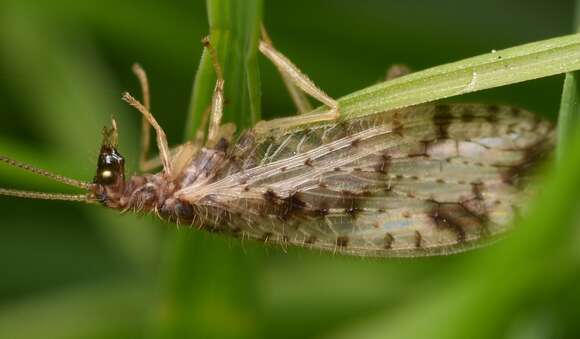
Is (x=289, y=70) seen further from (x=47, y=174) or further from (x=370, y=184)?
(x=47, y=174)

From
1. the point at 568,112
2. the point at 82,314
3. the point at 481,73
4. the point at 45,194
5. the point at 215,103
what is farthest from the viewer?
the point at 82,314

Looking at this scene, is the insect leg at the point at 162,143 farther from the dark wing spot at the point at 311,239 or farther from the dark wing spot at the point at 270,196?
the dark wing spot at the point at 311,239

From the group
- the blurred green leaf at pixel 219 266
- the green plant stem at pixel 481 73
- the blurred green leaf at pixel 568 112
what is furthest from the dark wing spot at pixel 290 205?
the blurred green leaf at pixel 568 112

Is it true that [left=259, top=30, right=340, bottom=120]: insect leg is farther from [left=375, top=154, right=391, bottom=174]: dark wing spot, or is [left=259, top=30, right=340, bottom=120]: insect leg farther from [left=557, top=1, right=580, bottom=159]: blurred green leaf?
[left=557, top=1, right=580, bottom=159]: blurred green leaf

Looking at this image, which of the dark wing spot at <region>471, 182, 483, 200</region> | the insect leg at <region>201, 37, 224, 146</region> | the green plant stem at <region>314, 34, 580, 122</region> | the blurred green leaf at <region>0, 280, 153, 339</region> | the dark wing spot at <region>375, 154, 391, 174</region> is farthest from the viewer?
the blurred green leaf at <region>0, 280, 153, 339</region>

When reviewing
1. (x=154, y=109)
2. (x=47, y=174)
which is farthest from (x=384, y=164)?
(x=154, y=109)

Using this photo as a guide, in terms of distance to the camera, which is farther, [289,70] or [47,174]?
[289,70]

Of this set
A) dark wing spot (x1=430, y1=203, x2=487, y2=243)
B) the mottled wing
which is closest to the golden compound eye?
the mottled wing
